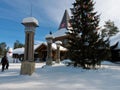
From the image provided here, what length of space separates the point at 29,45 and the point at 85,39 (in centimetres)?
628

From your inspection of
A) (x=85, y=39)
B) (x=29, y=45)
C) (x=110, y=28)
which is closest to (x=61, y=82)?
(x=29, y=45)

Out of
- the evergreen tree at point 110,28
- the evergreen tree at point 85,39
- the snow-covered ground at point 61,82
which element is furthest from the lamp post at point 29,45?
the evergreen tree at point 110,28

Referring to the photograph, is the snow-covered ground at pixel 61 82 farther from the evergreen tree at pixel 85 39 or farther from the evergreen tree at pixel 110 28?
the evergreen tree at pixel 110 28

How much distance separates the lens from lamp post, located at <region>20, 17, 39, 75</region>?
13.7 metres

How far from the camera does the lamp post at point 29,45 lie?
44.9ft

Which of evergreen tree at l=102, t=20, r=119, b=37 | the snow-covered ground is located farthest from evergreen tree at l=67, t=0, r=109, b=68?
evergreen tree at l=102, t=20, r=119, b=37

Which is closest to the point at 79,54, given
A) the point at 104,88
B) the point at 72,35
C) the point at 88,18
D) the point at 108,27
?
the point at 72,35

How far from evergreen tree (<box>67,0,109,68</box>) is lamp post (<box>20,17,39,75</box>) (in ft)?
17.1

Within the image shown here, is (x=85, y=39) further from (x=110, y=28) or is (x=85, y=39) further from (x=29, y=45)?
(x=110, y=28)

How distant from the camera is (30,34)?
556 inches

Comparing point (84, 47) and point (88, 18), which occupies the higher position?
point (88, 18)

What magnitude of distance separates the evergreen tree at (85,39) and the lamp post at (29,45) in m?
5.20

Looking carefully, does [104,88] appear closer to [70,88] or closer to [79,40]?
[70,88]

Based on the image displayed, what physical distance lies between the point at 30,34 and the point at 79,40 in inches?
226
